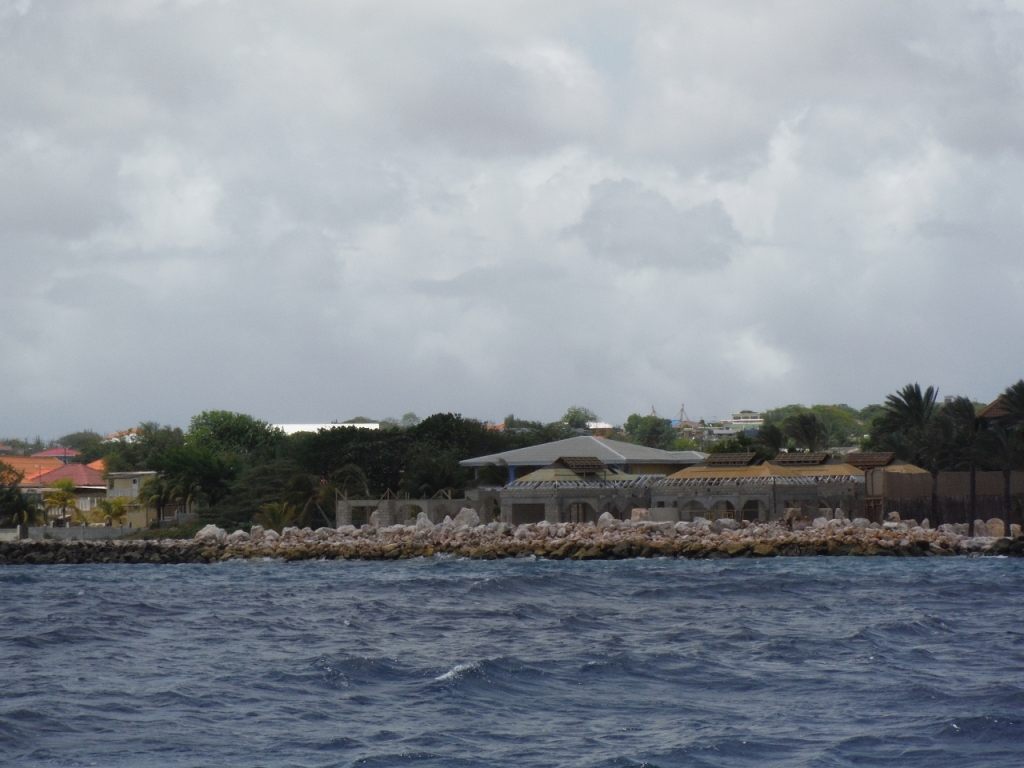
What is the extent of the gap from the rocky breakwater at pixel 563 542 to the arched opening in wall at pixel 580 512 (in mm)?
5872

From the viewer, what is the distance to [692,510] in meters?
55.9

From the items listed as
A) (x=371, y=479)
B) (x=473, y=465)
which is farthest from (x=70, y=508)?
(x=473, y=465)

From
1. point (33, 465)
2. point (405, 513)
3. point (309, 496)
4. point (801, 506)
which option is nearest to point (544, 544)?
point (801, 506)

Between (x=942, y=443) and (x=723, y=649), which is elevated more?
(x=942, y=443)

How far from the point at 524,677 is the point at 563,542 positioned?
3034 centimetres

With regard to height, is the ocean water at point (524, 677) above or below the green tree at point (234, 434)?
below

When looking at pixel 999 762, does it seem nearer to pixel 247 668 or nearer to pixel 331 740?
pixel 331 740

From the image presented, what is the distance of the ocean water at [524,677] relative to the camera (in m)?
12.6

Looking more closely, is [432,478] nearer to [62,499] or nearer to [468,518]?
[468,518]

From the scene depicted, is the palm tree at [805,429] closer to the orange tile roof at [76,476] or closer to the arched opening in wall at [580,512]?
the arched opening in wall at [580,512]

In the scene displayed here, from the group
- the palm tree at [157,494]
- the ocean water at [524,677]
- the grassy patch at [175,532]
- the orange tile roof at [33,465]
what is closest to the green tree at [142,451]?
the orange tile roof at [33,465]

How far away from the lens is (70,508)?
85375 millimetres

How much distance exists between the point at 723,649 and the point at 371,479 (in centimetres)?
5163

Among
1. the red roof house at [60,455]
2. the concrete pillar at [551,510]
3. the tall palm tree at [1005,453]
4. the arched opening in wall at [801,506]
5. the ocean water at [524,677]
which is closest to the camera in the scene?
the ocean water at [524,677]
